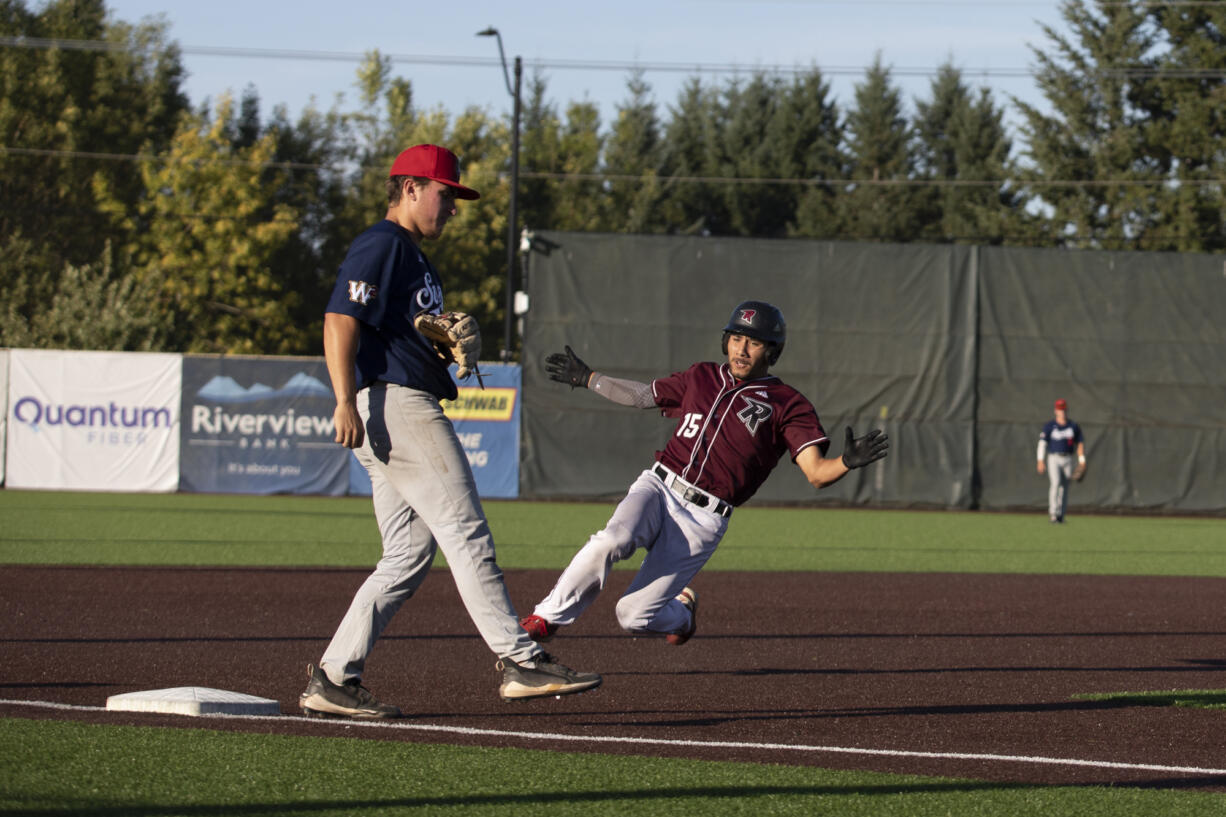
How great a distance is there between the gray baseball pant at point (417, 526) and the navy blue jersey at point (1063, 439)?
19085 mm

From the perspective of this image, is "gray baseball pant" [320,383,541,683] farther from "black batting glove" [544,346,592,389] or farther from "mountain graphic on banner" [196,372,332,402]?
"mountain graphic on banner" [196,372,332,402]

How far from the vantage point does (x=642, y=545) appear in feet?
21.1

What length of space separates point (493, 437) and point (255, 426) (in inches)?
174

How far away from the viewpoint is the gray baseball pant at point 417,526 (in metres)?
5.72

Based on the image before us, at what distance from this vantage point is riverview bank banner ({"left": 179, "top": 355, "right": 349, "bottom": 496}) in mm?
26812

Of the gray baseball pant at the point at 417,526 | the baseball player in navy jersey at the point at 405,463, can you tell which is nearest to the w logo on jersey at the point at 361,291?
the baseball player in navy jersey at the point at 405,463

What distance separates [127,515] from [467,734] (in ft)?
53.5

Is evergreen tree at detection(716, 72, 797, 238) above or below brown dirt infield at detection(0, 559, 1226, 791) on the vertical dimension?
above

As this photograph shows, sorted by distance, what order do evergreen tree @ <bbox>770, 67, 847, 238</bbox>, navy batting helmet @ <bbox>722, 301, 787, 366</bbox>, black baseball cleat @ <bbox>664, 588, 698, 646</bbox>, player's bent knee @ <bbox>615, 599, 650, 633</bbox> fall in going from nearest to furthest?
1. player's bent knee @ <bbox>615, 599, 650, 633</bbox>
2. navy batting helmet @ <bbox>722, 301, 787, 366</bbox>
3. black baseball cleat @ <bbox>664, 588, 698, 646</bbox>
4. evergreen tree @ <bbox>770, 67, 847, 238</bbox>

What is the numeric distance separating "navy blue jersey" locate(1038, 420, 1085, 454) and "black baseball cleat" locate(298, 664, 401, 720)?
19.3 meters

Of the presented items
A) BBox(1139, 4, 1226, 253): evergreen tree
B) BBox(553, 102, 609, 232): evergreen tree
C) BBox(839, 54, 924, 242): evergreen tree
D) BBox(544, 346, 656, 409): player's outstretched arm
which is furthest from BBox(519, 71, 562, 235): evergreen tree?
BBox(544, 346, 656, 409): player's outstretched arm

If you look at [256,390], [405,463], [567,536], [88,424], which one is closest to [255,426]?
[256,390]

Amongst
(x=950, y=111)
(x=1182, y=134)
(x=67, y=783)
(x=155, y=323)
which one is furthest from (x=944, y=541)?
(x=950, y=111)

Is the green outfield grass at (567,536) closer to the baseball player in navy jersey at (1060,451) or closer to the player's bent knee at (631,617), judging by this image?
the baseball player in navy jersey at (1060,451)
